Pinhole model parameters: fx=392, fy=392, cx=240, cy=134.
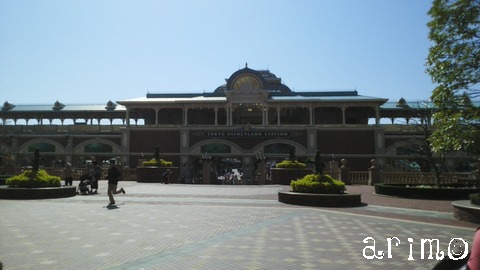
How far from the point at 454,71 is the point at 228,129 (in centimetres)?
3723

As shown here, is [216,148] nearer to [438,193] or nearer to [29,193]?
[29,193]

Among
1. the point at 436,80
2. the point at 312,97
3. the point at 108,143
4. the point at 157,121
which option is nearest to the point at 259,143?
the point at 312,97

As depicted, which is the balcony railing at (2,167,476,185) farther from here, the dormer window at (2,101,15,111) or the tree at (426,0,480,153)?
the dormer window at (2,101,15,111)

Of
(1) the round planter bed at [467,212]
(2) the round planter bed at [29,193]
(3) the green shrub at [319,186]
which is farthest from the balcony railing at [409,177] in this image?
(2) the round planter bed at [29,193]

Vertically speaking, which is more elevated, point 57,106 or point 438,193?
point 57,106

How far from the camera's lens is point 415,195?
21938 millimetres

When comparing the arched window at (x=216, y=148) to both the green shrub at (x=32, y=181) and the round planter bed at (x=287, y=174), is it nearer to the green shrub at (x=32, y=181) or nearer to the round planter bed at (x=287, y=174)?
the round planter bed at (x=287, y=174)

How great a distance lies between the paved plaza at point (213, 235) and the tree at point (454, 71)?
3142mm

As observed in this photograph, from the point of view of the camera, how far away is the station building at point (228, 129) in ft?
162

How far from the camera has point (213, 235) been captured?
10.4 meters

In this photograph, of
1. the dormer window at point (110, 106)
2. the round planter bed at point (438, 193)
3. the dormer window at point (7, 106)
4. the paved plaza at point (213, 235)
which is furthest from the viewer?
the dormer window at point (7, 106)

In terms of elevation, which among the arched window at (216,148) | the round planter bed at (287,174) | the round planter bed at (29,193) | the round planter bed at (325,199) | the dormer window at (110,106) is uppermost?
the dormer window at (110,106)

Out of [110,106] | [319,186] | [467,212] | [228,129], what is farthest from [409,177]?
[110,106]

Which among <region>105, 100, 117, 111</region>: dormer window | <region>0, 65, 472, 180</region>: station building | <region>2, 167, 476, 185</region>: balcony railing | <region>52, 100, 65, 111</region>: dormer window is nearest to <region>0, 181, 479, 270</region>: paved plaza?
<region>2, 167, 476, 185</region>: balcony railing
